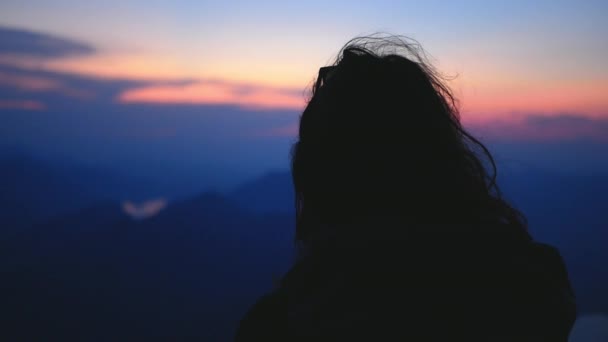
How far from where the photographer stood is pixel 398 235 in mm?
1066

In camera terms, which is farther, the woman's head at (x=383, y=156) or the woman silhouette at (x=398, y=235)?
the woman's head at (x=383, y=156)

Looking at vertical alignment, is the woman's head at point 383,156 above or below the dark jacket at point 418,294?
above

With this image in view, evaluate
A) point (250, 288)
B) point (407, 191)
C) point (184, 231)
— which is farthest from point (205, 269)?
point (407, 191)

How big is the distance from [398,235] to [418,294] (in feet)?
0.52

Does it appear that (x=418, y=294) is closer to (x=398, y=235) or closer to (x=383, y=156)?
(x=398, y=235)

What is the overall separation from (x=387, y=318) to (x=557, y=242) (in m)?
112

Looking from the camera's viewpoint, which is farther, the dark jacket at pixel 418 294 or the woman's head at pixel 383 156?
the woman's head at pixel 383 156

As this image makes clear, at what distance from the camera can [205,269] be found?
8950 centimetres

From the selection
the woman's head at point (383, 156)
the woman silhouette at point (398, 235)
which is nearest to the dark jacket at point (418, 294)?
the woman silhouette at point (398, 235)

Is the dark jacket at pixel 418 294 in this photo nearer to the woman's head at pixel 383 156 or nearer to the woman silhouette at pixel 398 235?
the woman silhouette at pixel 398 235

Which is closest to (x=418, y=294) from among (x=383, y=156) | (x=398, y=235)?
(x=398, y=235)

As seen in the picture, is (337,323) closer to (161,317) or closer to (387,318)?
(387,318)

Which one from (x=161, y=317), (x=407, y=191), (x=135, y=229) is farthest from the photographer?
(x=135, y=229)

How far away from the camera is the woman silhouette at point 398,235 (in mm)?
980
